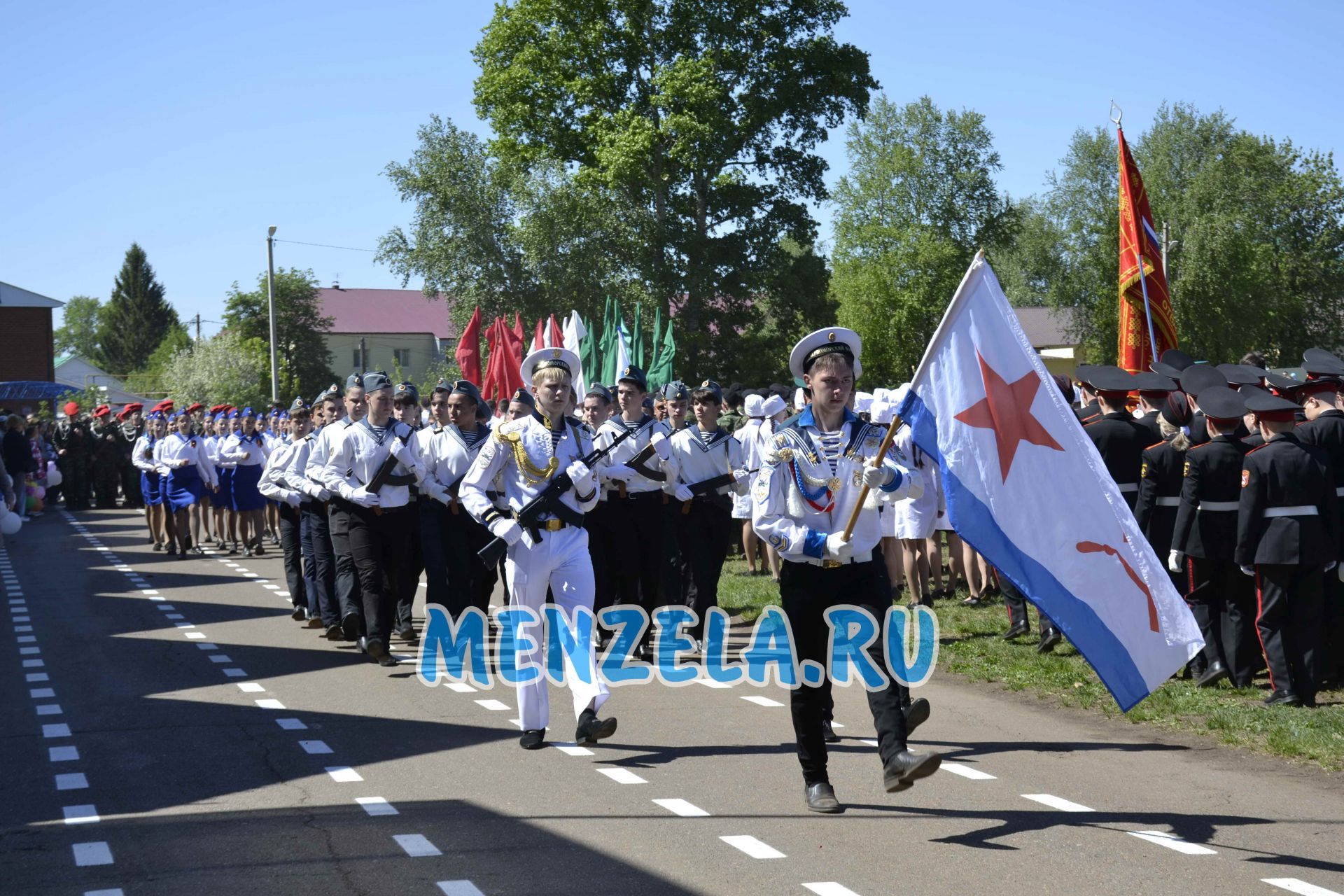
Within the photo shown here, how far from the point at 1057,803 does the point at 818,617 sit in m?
1.46

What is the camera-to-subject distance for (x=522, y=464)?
8586 millimetres

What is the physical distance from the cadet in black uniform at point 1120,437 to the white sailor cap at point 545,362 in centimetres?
414

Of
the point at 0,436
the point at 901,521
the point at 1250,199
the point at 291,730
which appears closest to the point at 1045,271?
the point at 1250,199

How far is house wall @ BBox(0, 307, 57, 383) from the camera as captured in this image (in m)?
71.8

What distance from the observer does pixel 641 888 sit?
5.62 metres

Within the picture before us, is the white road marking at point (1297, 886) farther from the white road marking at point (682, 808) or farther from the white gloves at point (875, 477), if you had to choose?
the white road marking at point (682, 808)

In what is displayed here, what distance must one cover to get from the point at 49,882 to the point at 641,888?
2376 millimetres

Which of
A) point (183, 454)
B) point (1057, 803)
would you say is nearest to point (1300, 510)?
point (1057, 803)

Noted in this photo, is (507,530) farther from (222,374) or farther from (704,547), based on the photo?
(222,374)

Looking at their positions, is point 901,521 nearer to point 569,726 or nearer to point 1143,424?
point 1143,424

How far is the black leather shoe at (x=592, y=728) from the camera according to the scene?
27.4ft

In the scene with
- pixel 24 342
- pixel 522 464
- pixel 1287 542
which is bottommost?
pixel 1287 542

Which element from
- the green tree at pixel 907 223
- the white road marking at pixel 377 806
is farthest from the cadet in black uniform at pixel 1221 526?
the green tree at pixel 907 223

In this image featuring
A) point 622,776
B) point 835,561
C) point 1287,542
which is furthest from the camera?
point 1287,542
